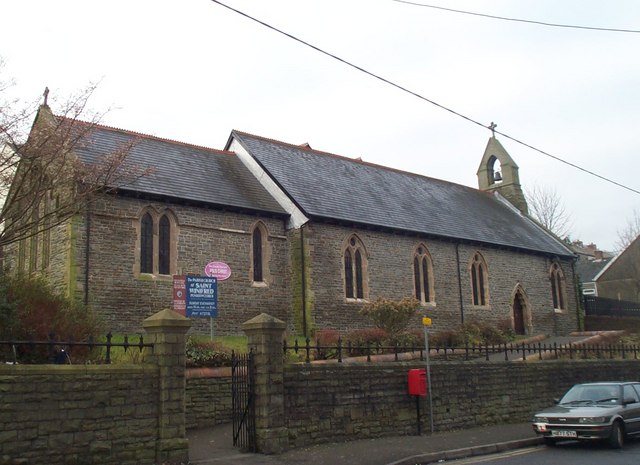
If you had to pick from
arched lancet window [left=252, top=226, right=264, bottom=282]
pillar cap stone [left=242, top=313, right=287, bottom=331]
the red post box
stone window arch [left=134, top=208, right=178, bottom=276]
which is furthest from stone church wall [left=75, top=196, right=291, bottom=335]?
the red post box

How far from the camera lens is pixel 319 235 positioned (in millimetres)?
25141

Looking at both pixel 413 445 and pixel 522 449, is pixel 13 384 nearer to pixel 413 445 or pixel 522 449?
pixel 413 445

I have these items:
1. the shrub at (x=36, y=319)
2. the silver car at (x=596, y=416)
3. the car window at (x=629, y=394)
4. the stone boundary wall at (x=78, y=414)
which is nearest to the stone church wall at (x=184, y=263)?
the shrub at (x=36, y=319)

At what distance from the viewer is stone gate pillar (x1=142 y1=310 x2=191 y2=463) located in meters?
10.5

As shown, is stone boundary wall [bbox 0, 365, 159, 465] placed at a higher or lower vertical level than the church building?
lower

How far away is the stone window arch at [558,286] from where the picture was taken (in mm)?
36375

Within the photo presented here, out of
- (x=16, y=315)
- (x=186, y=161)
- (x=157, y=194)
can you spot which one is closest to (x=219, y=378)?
(x=16, y=315)

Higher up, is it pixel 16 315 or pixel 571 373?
pixel 16 315

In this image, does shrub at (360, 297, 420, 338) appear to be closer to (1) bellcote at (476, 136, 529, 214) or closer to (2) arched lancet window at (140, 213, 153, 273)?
(2) arched lancet window at (140, 213, 153, 273)

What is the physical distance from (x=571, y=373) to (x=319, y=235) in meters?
10.3

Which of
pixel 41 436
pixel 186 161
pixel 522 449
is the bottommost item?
pixel 522 449

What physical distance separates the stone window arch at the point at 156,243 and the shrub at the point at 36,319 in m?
6.04

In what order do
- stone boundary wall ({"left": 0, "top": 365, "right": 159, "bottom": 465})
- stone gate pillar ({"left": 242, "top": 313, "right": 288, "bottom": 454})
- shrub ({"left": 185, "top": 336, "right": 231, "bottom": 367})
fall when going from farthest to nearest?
1. shrub ({"left": 185, "top": 336, "right": 231, "bottom": 367})
2. stone gate pillar ({"left": 242, "top": 313, "right": 288, "bottom": 454})
3. stone boundary wall ({"left": 0, "top": 365, "right": 159, "bottom": 465})

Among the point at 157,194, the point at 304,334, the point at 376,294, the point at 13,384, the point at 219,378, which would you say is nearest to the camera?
the point at 13,384
